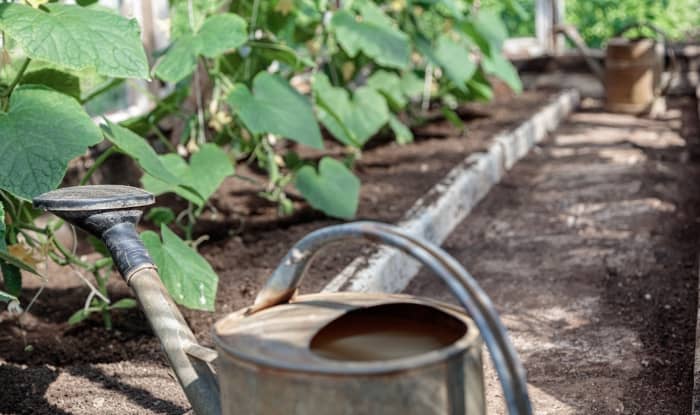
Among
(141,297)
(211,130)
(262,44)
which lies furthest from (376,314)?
(211,130)

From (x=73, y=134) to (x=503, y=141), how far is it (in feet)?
10.8

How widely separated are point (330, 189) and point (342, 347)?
2.06 metres

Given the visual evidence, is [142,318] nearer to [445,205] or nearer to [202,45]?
[202,45]

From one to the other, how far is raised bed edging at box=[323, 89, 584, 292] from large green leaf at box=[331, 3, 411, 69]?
0.55m

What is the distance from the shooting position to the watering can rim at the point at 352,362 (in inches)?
41.9

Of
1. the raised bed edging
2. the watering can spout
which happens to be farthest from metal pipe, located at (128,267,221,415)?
the raised bed edging

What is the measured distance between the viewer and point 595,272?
3041 millimetres

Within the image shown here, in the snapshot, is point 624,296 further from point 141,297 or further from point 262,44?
point 141,297

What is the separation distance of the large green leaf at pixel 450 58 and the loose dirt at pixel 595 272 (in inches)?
21.9

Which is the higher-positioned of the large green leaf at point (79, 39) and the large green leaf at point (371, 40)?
the large green leaf at point (79, 39)

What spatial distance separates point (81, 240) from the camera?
3.37 m

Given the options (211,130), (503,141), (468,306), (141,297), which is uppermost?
(468,306)

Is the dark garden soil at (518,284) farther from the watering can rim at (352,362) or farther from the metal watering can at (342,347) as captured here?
the watering can rim at (352,362)

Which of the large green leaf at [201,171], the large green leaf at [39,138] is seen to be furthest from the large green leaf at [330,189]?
the large green leaf at [39,138]
